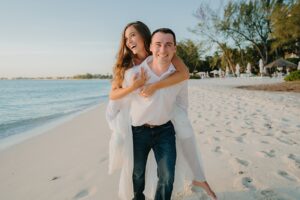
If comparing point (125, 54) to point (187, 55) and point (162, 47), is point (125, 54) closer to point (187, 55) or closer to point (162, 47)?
point (162, 47)

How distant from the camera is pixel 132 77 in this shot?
2238mm

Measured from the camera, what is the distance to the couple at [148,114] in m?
2.24

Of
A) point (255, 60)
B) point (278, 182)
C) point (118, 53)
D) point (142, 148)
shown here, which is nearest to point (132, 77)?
point (118, 53)

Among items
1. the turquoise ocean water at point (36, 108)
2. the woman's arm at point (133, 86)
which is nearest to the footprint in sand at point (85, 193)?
the woman's arm at point (133, 86)

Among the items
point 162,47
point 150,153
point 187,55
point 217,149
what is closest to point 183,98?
point 162,47

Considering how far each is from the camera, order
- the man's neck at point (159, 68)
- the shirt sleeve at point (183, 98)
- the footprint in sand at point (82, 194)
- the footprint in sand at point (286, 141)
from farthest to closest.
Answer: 1. the footprint in sand at point (286, 141)
2. the footprint in sand at point (82, 194)
3. the shirt sleeve at point (183, 98)
4. the man's neck at point (159, 68)

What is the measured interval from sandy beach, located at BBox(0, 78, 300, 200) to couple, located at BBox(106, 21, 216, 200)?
1.54 feet

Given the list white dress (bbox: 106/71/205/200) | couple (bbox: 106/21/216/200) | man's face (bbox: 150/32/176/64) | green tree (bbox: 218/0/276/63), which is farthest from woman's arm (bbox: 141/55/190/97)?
green tree (bbox: 218/0/276/63)

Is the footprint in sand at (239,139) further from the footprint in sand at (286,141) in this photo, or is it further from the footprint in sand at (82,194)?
the footprint in sand at (82,194)

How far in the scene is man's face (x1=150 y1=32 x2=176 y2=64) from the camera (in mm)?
2195

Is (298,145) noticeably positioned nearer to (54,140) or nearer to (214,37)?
(54,140)

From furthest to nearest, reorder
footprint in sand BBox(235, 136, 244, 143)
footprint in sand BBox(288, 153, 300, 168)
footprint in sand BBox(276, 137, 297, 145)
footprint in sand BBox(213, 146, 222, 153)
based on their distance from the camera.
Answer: footprint in sand BBox(235, 136, 244, 143)
footprint in sand BBox(276, 137, 297, 145)
footprint in sand BBox(213, 146, 222, 153)
footprint in sand BBox(288, 153, 300, 168)

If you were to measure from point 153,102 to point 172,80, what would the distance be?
0.22 metres

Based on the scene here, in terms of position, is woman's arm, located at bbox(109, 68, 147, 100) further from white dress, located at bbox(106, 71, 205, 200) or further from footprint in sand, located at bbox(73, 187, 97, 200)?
footprint in sand, located at bbox(73, 187, 97, 200)
